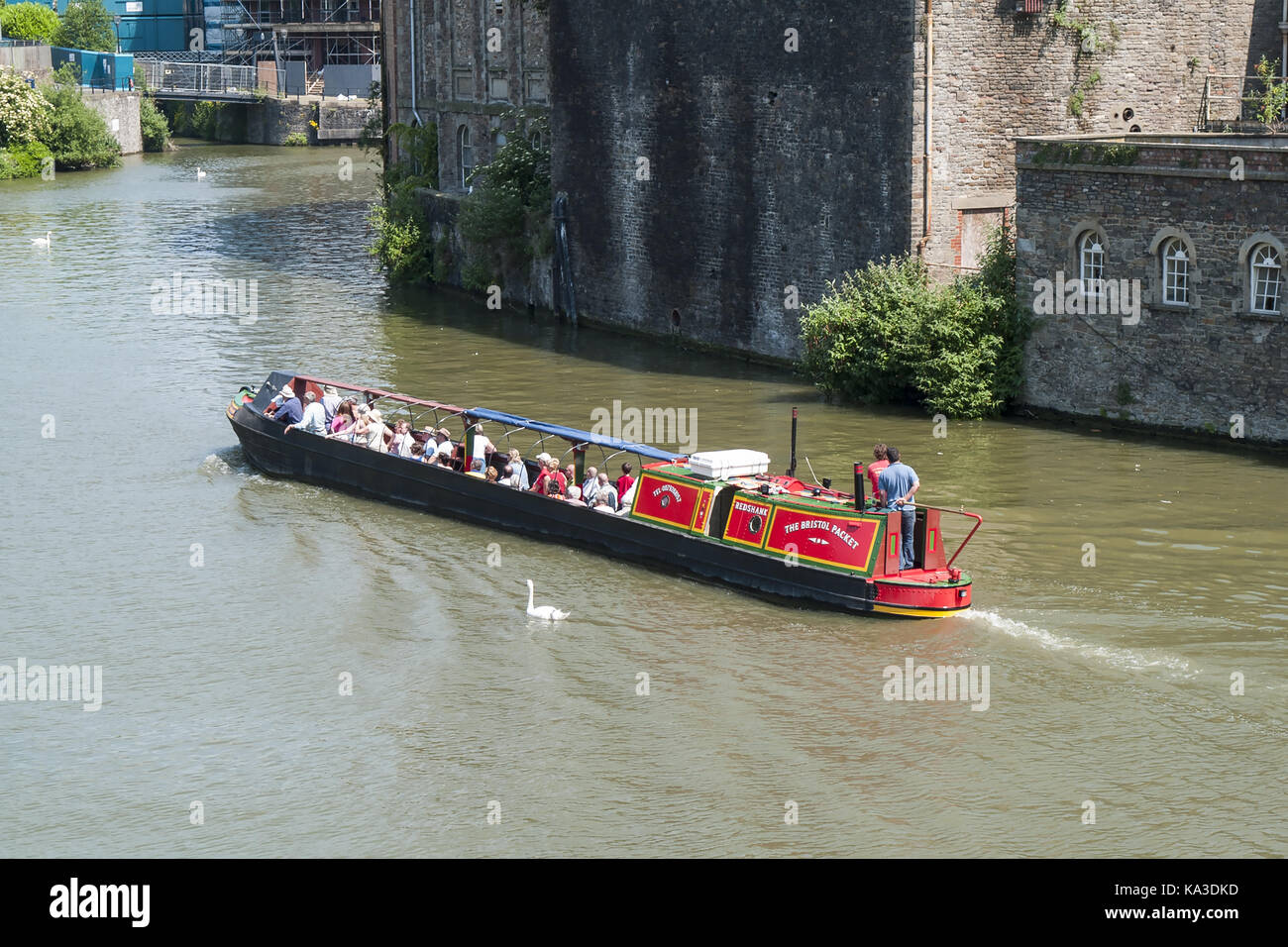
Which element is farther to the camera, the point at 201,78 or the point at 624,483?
the point at 201,78

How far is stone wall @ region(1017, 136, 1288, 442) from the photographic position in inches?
928

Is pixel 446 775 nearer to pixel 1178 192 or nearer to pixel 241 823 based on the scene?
pixel 241 823

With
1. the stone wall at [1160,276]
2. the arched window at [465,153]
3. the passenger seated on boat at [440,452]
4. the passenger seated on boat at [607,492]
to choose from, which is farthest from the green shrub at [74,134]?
the passenger seated on boat at [607,492]

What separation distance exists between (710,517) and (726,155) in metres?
13.2

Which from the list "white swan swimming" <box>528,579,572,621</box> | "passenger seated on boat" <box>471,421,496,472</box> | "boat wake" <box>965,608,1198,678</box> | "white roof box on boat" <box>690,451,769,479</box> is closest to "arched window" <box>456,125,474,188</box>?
"passenger seated on boat" <box>471,421,496,472</box>

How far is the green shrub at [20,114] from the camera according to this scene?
70.6 m

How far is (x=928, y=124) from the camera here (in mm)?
27891

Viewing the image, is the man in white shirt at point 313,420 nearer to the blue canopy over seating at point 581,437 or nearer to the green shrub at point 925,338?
the blue canopy over seating at point 581,437

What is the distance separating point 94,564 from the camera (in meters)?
21.1

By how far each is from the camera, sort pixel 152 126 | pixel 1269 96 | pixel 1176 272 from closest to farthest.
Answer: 1. pixel 1176 272
2. pixel 1269 96
3. pixel 152 126
